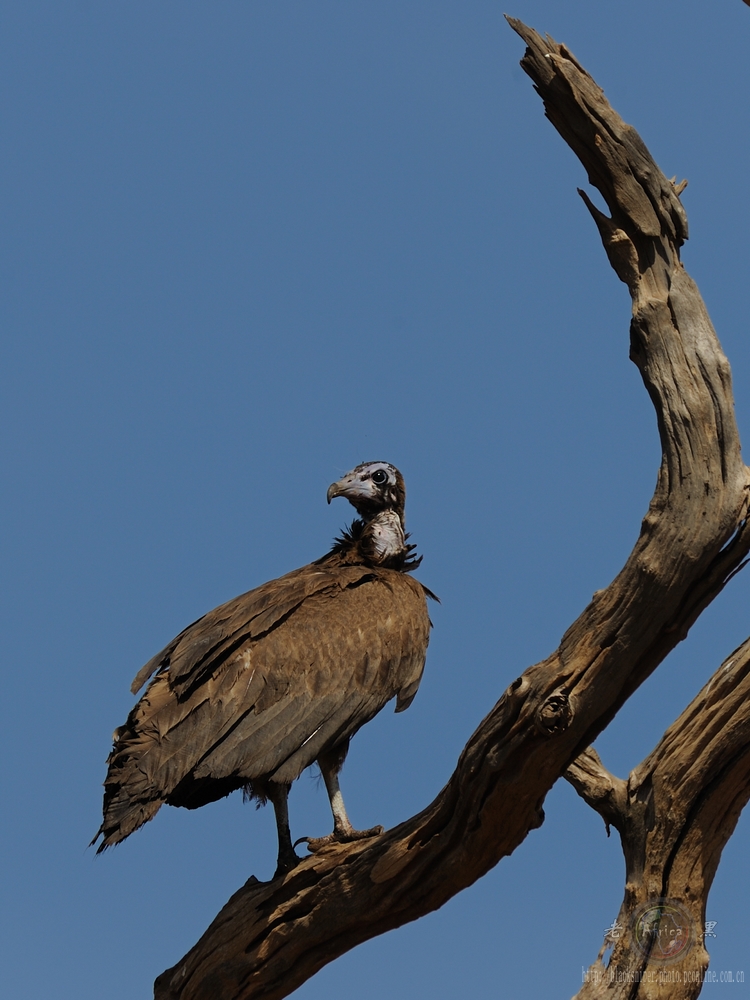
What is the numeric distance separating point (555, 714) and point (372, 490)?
4037 mm

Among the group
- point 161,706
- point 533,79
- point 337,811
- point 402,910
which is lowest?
point 402,910

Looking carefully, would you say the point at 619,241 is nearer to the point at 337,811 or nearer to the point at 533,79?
the point at 533,79

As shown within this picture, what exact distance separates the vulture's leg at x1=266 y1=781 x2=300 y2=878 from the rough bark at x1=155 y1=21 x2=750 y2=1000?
876 mm

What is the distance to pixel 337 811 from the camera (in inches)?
289

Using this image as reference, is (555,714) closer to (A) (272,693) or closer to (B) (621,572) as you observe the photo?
(B) (621,572)

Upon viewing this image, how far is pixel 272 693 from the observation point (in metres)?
7.31

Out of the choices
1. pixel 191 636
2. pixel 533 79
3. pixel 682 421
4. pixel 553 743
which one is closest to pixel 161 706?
pixel 191 636

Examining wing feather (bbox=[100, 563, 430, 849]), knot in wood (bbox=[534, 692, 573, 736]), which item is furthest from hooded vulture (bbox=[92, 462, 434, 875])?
knot in wood (bbox=[534, 692, 573, 736])

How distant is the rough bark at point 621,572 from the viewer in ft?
17.6

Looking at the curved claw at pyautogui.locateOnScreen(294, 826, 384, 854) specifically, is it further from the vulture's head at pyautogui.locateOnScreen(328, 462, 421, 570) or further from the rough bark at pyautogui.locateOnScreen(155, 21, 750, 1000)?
the vulture's head at pyautogui.locateOnScreen(328, 462, 421, 570)

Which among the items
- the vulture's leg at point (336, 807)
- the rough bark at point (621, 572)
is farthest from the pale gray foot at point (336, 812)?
the rough bark at point (621, 572)

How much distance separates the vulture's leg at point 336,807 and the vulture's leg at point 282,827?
0.21 metres

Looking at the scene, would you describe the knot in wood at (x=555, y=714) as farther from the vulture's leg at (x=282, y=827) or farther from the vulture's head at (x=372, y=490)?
the vulture's head at (x=372, y=490)

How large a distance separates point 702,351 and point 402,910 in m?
3.09
